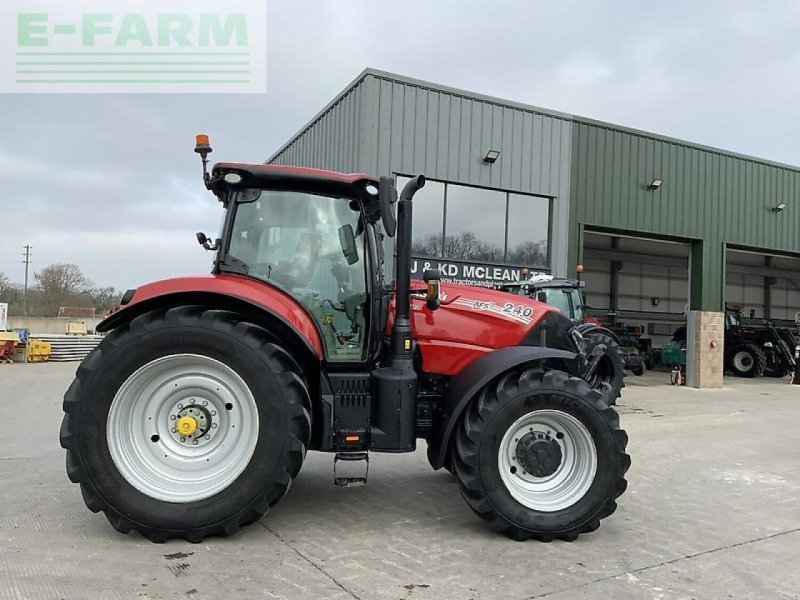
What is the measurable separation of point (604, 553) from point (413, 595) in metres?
1.39

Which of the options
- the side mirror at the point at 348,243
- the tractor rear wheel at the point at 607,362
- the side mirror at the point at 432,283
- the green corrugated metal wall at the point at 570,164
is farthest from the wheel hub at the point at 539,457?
the green corrugated metal wall at the point at 570,164

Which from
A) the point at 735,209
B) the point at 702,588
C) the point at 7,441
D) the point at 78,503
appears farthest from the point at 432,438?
the point at 735,209

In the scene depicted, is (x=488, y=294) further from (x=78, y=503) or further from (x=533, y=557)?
(x=78, y=503)

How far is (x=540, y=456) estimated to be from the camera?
396cm

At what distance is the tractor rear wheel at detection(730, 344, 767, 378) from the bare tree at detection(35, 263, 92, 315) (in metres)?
49.5

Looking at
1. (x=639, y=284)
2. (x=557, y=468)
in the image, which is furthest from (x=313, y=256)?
(x=639, y=284)

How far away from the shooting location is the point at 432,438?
4266 mm

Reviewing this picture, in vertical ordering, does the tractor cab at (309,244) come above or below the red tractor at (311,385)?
above

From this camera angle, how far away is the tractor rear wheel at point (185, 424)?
3.59 m

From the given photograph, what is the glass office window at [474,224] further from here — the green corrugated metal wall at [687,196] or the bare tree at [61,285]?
the bare tree at [61,285]

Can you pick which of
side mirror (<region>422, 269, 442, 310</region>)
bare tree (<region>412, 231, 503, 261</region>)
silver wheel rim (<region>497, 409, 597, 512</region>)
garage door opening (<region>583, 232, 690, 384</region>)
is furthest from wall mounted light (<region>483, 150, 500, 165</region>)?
garage door opening (<region>583, 232, 690, 384</region>)

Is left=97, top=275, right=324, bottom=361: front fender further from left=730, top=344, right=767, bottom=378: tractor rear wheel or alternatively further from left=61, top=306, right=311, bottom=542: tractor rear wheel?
left=730, top=344, right=767, bottom=378: tractor rear wheel

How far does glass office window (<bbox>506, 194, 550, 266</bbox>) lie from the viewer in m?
12.8

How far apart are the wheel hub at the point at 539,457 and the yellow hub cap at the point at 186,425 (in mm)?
2137
